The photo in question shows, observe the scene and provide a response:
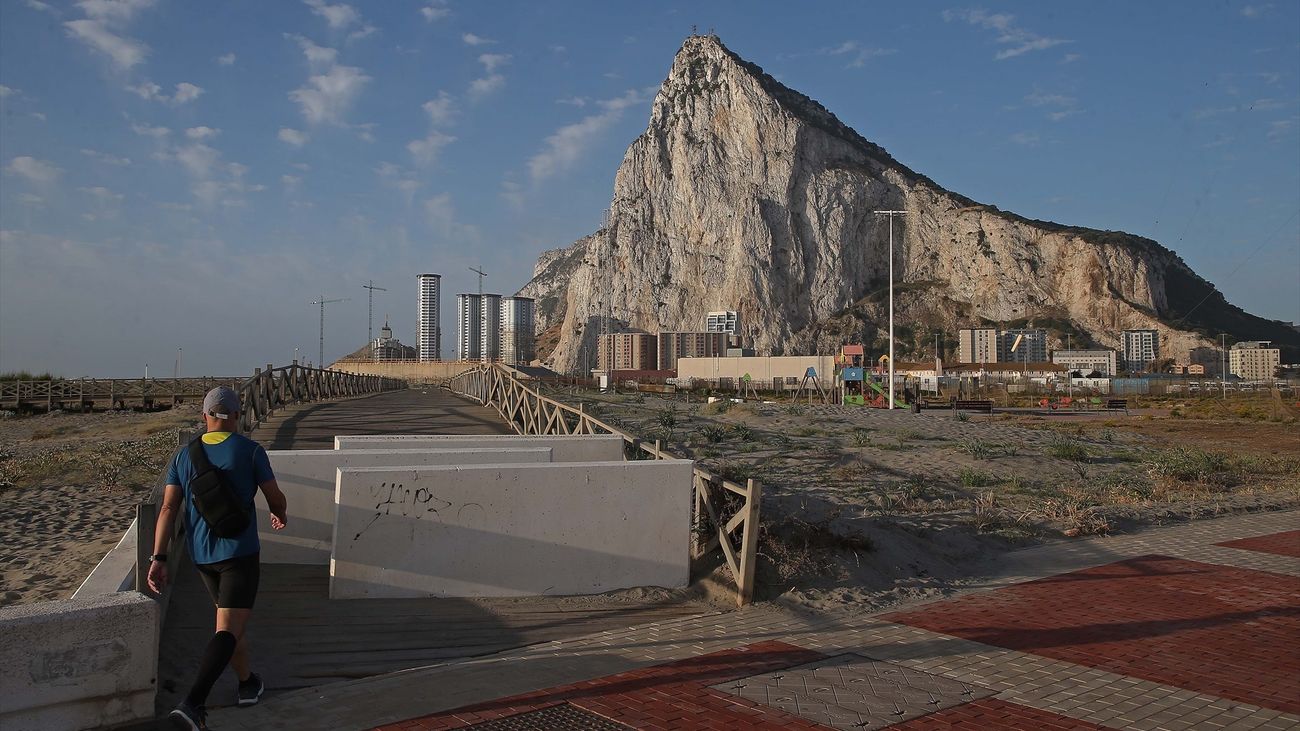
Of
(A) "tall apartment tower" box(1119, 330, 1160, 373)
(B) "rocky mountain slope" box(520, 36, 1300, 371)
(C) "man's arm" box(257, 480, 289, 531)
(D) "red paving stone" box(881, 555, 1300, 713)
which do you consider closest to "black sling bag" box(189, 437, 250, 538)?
(C) "man's arm" box(257, 480, 289, 531)

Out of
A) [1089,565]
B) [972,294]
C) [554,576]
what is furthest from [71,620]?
[972,294]

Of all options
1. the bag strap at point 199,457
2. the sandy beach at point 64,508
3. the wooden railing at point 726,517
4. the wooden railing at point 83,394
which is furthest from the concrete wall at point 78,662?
the wooden railing at point 83,394

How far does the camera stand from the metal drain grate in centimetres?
432

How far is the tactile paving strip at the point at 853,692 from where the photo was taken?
4629 millimetres

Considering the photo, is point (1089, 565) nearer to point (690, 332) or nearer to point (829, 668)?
point (829, 668)

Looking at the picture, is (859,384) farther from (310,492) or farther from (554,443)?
(310,492)

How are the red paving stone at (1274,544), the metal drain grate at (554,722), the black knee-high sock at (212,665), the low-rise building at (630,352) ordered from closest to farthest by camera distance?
the black knee-high sock at (212,665) < the metal drain grate at (554,722) < the red paving stone at (1274,544) < the low-rise building at (630,352)

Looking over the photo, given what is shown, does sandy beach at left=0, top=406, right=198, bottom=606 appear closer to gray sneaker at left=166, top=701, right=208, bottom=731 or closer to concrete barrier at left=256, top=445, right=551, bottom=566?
concrete barrier at left=256, top=445, right=551, bottom=566

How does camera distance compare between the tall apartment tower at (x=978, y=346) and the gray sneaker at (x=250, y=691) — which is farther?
the tall apartment tower at (x=978, y=346)

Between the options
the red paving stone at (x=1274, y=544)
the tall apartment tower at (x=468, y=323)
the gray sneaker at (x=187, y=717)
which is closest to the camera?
the gray sneaker at (x=187, y=717)

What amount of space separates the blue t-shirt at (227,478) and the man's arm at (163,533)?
6cm

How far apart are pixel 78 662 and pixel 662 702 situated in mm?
2773

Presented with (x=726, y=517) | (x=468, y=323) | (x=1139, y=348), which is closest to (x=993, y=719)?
(x=726, y=517)

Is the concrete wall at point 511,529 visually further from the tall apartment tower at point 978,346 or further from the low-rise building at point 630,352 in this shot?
the tall apartment tower at point 978,346
